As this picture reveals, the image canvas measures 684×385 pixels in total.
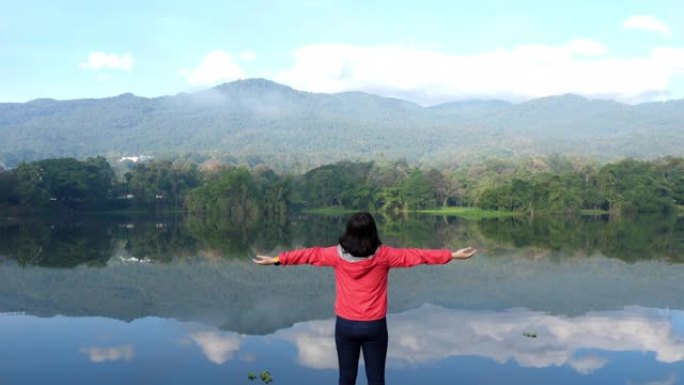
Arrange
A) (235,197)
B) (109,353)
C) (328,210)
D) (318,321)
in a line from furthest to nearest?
(328,210) < (235,197) < (318,321) < (109,353)

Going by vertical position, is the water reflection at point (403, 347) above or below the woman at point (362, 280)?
below

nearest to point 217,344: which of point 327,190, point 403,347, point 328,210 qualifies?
point 403,347

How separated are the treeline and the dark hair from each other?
57.0 metres

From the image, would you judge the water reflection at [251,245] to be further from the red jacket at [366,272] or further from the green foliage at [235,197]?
the green foliage at [235,197]

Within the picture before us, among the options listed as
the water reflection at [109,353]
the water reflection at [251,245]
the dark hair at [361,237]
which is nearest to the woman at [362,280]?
the dark hair at [361,237]

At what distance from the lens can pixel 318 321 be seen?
507 inches

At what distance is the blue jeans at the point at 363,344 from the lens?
5.39 meters

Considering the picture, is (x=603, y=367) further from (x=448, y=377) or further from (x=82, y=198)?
(x=82, y=198)

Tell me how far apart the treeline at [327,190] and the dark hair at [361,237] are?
5701 cm

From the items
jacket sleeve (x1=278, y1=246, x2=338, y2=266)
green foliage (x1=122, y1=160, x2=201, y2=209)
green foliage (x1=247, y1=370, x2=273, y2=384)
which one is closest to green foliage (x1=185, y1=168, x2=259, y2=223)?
green foliage (x1=122, y1=160, x2=201, y2=209)

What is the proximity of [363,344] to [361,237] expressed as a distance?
925 millimetres

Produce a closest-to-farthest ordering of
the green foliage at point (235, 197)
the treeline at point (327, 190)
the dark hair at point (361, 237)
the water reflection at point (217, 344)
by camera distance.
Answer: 1. the dark hair at point (361, 237)
2. the water reflection at point (217, 344)
3. the green foliage at point (235, 197)
4. the treeline at point (327, 190)

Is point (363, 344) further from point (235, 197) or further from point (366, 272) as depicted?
point (235, 197)

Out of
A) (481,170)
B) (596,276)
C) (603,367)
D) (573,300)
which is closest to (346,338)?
(603,367)
